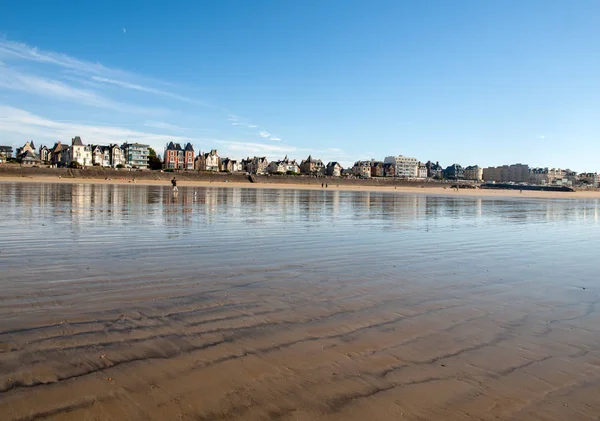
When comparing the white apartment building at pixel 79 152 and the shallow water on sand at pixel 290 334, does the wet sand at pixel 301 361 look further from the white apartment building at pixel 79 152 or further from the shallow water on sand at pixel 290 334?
the white apartment building at pixel 79 152

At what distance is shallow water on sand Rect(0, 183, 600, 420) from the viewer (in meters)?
4.02

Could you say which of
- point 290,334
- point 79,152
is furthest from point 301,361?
point 79,152

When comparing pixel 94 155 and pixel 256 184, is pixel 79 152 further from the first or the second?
pixel 256 184

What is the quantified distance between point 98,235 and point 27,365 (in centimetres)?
979

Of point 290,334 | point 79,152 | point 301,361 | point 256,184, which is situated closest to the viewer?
point 301,361

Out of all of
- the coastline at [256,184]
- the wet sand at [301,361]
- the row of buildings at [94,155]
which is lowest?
the wet sand at [301,361]

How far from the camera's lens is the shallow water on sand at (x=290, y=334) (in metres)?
4.02

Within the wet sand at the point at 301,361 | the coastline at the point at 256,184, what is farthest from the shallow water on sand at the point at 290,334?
the coastline at the point at 256,184

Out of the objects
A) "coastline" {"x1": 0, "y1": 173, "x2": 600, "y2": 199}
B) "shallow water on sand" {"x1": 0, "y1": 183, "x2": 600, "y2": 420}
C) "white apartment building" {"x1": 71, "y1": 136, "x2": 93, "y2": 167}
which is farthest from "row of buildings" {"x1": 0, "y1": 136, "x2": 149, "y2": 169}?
"shallow water on sand" {"x1": 0, "y1": 183, "x2": 600, "y2": 420}

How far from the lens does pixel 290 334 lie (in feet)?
18.7

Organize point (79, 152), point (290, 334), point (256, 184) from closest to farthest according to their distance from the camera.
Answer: point (290, 334) → point (256, 184) → point (79, 152)

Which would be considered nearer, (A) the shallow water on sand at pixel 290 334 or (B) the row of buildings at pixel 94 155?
(A) the shallow water on sand at pixel 290 334

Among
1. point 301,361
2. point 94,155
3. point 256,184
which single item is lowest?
point 301,361

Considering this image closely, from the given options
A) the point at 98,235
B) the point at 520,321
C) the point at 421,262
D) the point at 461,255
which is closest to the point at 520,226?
the point at 461,255
